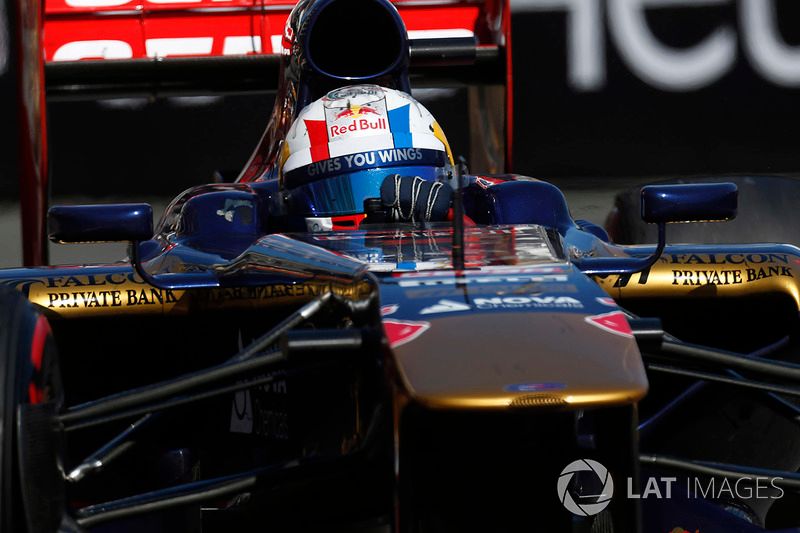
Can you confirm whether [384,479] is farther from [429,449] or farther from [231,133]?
[231,133]

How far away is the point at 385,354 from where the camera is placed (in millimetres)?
2426

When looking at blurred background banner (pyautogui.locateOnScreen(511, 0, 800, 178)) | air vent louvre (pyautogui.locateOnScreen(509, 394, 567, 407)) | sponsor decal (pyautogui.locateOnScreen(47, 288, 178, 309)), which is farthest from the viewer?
blurred background banner (pyautogui.locateOnScreen(511, 0, 800, 178))

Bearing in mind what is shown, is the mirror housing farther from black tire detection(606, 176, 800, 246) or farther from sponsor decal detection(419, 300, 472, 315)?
black tire detection(606, 176, 800, 246)

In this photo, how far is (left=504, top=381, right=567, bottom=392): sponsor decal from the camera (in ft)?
7.34

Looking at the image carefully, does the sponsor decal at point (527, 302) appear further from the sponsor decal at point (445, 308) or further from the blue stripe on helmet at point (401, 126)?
the blue stripe on helmet at point (401, 126)

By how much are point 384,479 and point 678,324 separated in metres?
1.50

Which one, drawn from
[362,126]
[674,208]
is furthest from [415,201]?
[674,208]

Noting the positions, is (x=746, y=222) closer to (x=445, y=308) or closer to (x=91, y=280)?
(x=91, y=280)

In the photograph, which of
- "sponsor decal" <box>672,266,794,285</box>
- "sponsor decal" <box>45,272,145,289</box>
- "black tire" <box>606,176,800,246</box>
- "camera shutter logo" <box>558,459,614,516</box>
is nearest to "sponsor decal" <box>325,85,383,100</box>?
"sponsor decal" <box>45,272,145,289</box>

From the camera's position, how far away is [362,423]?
282cm

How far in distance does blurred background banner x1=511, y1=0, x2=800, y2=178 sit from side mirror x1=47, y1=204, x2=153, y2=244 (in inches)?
233

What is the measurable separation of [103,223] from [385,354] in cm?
122

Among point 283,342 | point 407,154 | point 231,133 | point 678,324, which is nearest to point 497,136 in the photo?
point 407,154

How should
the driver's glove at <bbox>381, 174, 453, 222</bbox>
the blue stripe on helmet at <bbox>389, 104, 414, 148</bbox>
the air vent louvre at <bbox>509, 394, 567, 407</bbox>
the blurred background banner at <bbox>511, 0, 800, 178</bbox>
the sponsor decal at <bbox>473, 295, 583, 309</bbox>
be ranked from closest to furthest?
1. the air vent louvre at <bbox>509, 394, 567, 407</bbox>
2. the sponsor decal at <bbox>473, 295, 583, 309</bbox>
3. the driver's glove at <bbox>381, 174, 453, 222</bbox>
4. the blue stripe on helmet at <bbox>389, 104, 414, 148</bbox>
5. the blurred background banner at <bbox>511, 0, 800, 178</bbox>
